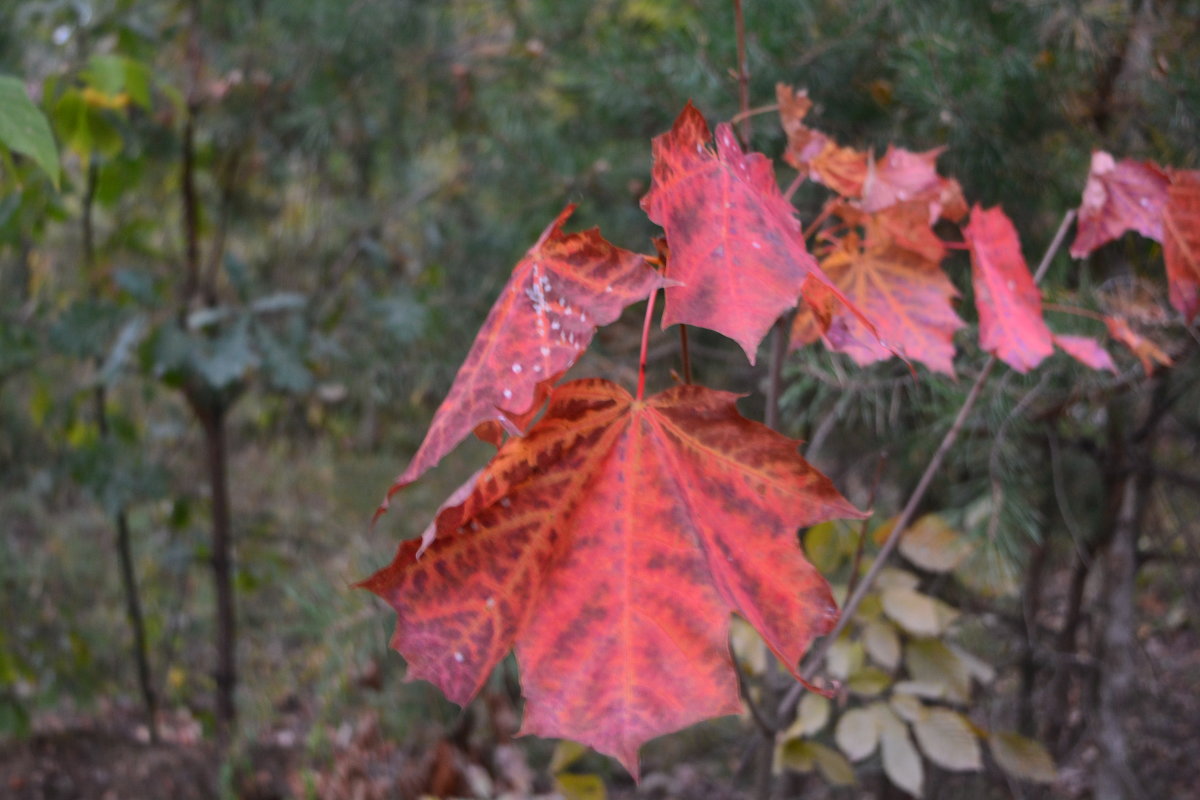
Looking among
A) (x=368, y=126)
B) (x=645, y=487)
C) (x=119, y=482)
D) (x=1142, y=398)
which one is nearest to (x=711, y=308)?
(x=645, y=487)

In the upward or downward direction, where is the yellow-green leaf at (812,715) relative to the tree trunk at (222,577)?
upward

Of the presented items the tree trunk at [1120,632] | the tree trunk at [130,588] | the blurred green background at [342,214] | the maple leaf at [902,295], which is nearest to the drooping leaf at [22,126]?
the blurred green background at [342,214]

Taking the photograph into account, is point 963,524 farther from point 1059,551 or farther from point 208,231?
point 208,231

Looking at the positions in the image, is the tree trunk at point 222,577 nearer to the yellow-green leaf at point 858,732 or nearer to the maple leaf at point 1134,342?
the yellow-green leaf at point 858,732

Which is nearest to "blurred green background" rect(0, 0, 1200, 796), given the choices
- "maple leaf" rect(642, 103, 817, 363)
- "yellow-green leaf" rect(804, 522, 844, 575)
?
"yellow-green leaf" rect(804, 522, 844, 575)

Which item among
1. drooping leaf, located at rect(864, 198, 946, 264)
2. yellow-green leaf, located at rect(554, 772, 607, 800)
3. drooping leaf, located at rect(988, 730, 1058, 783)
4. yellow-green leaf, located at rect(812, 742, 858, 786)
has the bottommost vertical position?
yellow-green leaf, located at rect(554, 772, 607, 800)

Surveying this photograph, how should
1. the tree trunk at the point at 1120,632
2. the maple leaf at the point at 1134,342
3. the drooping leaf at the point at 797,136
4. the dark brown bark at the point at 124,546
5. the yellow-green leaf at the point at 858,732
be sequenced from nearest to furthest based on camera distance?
1. the drooping leaf at the point at 797,136
2. the maple leaf at the point at 1134,342
3. the yellow-green leaf at the point at 858,732
4. the tree trunk at the point at 1120,632
5. the dark brown bark at the point at 124,546

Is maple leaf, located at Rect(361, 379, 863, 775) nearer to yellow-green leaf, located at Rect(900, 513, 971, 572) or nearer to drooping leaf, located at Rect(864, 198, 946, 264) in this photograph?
drooping leaf, located at Rect(864, 198, 946, 264)

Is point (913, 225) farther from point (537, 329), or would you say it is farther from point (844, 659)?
point (844, 659)
